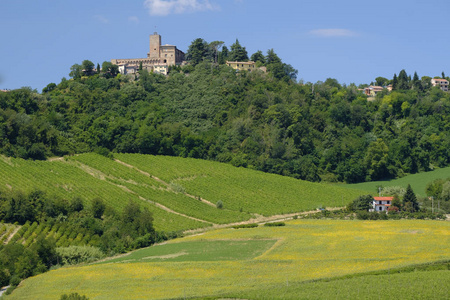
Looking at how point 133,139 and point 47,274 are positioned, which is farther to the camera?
point 133,139

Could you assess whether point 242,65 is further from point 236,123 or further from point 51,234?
point 51,234

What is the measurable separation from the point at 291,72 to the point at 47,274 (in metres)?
105

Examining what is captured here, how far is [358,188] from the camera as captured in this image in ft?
391

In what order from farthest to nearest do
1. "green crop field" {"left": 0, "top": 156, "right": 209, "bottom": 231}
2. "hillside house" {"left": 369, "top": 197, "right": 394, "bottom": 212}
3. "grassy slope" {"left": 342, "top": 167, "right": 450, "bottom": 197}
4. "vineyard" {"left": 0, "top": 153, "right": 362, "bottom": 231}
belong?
"grassy slope" {"left": 342, "top": 167, "right": 450, "bottom": 197}
"hillside house" {"left": 369, "top": 197, "right": 394, "bottom": 212}
"vineyard" {"left": 0, "top": 153, "right": 362, "bottom": 231}
"green crop field" {"left": 0, "top": 156, "right": 209, "bottom": 231}

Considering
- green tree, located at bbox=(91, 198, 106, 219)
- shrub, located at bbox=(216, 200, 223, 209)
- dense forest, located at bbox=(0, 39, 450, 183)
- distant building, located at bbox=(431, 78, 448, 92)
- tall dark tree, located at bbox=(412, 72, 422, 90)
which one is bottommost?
shrub, located at bbox=(216, 200, 223, 209)

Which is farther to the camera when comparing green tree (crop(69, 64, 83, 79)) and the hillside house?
green tree (crop(69, 64, 83, 79))

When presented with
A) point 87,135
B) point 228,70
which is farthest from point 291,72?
point 87,135

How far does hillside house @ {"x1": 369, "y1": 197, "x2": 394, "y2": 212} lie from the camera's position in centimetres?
9601

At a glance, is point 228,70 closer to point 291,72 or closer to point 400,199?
point 291,72

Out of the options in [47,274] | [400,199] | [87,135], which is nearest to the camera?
[47,274]

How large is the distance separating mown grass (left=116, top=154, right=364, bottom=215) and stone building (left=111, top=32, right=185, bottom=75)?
4897cm

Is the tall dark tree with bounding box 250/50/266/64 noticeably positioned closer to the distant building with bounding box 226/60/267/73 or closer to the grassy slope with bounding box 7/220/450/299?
the distant building with bounding box 226/60/267/73

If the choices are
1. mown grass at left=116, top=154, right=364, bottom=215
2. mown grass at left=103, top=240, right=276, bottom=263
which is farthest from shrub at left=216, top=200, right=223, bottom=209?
mown grass at left=103, top=240, right=276, bottom=263

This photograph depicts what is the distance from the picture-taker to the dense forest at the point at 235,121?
4651 inches
